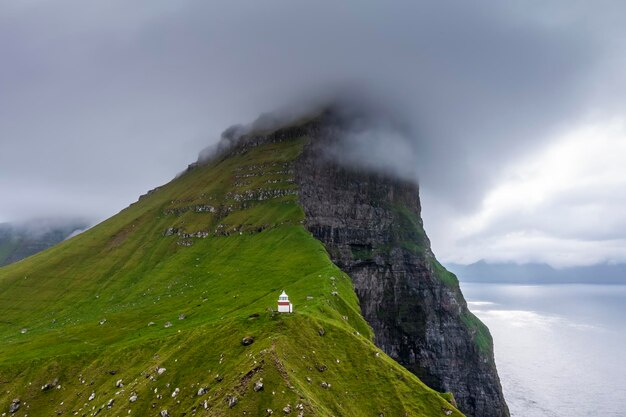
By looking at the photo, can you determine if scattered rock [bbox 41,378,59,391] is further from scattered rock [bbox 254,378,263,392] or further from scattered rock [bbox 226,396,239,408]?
scattered rock [bbox 254,378,263,392]

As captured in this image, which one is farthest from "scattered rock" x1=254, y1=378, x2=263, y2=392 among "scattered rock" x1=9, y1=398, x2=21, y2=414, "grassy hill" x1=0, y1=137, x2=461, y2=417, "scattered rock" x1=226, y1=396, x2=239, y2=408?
"scattered rock" x1=9, y1=398, x2=21, y2=414

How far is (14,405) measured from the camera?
322 ft

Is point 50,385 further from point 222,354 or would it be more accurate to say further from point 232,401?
point 232,401

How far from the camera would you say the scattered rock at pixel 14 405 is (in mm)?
97175

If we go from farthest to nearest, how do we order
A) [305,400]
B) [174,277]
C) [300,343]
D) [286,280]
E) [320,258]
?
[174,277], [320,258], [286,280], [300,343], [305,400]

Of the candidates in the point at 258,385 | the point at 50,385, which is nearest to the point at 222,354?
the point at 258,385

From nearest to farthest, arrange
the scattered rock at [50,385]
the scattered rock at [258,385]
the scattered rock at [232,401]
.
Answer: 1. the scattered rock at [232,401]
2. the scattered rock at [258,385]
3. the scattered rock at [50,385]

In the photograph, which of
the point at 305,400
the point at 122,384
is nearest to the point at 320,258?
the point at 122,384

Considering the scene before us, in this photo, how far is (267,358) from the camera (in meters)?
68.1

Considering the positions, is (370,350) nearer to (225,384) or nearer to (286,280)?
(225,384)

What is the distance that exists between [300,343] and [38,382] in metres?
71.0

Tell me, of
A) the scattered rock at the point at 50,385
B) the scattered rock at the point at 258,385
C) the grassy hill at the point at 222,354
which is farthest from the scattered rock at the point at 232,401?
the scattered rock at the point at 50,385

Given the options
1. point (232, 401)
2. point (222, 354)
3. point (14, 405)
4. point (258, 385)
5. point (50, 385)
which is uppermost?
point (222, 354)

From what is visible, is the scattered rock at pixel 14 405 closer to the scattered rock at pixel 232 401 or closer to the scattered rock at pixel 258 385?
the scattered rock at pixel 232 401
